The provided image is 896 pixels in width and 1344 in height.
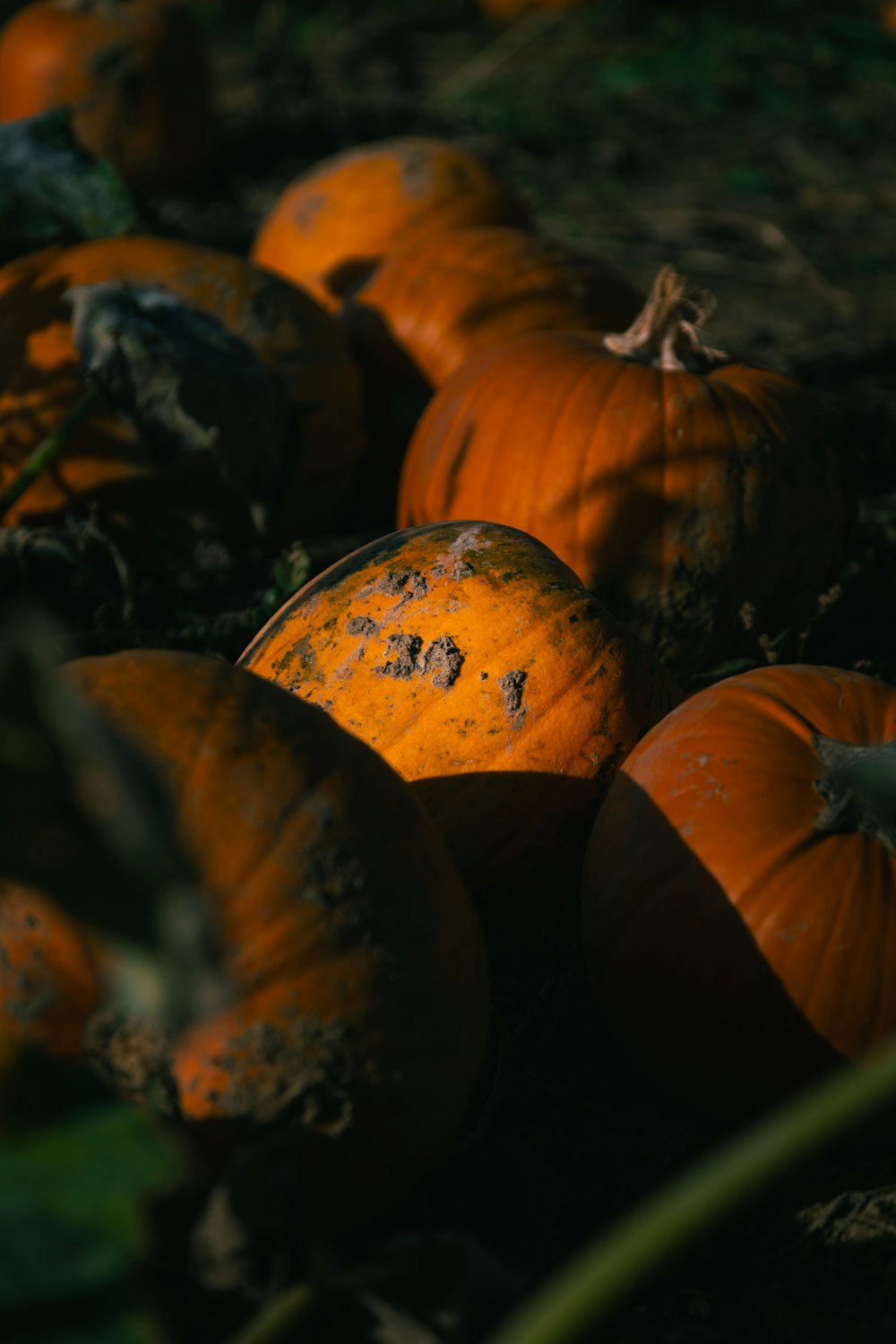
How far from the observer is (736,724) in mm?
1967

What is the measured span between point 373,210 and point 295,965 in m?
3.22

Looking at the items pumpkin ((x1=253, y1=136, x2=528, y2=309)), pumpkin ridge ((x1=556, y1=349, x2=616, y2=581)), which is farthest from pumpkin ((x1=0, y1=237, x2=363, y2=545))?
pumpkin ((x1=253, y1=136, x2=528, y2=309))

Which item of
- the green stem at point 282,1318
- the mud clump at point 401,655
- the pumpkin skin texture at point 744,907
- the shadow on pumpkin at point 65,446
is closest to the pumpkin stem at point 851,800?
the pumpkin skin texture at point 744,907

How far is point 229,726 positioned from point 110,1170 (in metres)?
0.67

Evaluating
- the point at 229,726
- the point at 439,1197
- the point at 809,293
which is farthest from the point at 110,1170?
the point at 809,293

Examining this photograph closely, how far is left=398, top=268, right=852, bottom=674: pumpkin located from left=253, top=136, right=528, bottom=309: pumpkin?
1394 millimetres

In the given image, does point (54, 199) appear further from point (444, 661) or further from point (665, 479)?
point (444, 661)

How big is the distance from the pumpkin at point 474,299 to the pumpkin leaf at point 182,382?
21.0 inches

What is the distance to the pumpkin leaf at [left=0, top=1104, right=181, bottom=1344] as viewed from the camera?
0.97 metres

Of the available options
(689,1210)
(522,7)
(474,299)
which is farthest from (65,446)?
(522,7)

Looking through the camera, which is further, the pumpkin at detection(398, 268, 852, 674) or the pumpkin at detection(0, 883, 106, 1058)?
the pumpkin at detection(398, 268, 852, 674)

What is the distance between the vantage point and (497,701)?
212cm

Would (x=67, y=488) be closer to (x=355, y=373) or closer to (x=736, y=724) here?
(x=355, y=373)

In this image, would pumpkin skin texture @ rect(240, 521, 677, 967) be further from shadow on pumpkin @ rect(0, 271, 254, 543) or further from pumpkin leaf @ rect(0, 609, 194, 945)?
pumpkin leaf @ rect(0, 609, 194, 945)
